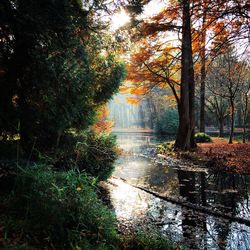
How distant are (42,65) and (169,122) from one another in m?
28.5

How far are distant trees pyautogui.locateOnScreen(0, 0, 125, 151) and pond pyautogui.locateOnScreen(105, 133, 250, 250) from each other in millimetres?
2815

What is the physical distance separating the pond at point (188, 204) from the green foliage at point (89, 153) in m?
0.85

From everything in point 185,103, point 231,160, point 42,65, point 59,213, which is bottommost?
point 231,160

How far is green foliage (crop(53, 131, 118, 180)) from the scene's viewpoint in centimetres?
756

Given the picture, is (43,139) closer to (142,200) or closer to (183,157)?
(142,200)

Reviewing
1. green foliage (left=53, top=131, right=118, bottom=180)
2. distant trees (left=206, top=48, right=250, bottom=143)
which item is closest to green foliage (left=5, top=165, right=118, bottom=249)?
green foliage (left=53, top=131, right=118, bottom=180)

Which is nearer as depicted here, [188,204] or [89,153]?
[188,204]

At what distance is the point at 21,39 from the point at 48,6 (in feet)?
3.94

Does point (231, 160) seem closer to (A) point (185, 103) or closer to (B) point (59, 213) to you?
(A) point (185, 103)

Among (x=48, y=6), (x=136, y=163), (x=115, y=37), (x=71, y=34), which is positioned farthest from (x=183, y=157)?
(x=48, y=6)

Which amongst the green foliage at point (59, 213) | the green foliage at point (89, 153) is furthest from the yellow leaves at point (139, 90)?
the green foliage at point (59, 213)

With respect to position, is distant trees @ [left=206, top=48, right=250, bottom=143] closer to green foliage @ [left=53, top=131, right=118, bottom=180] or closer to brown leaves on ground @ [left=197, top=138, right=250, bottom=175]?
brown leaves on ground @ [left=197, top=138, right=250, bottom=175]

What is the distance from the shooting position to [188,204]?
650 centimetres

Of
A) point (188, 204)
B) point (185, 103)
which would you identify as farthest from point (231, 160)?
point (188, 204)
